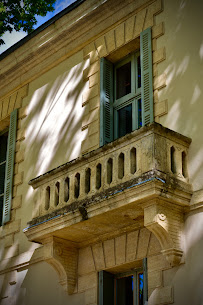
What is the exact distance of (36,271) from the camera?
11859 millimetres

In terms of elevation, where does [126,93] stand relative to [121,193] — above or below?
above

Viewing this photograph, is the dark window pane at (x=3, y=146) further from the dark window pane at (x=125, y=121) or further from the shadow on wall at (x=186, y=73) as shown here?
the shadow on wall at (x=186, y=73)

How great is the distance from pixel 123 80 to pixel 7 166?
10.3 ft

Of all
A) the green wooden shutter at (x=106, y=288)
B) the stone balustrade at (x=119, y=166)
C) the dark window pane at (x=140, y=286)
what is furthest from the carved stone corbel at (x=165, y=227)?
the green wooden shutter at (x=106, y=288)

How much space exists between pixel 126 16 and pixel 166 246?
4611 millimetres

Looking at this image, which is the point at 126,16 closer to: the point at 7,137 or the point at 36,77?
the point at 36,77

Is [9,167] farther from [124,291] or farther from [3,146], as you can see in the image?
[124,291]

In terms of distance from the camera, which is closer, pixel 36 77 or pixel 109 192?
pixel 109 192

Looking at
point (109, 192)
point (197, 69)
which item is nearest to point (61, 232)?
Answer: point (109, 192)

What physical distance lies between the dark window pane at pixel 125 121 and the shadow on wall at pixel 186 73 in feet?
3.33

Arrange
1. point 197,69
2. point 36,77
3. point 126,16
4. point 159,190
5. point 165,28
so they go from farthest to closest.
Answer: point 36,77 < point 126,16 < point 165,28 < point 197,69 < point 159,190

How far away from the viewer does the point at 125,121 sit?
38.3 ft

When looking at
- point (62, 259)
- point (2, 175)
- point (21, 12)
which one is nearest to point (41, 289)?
point (62, 259)

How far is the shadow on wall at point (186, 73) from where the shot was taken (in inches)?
392
